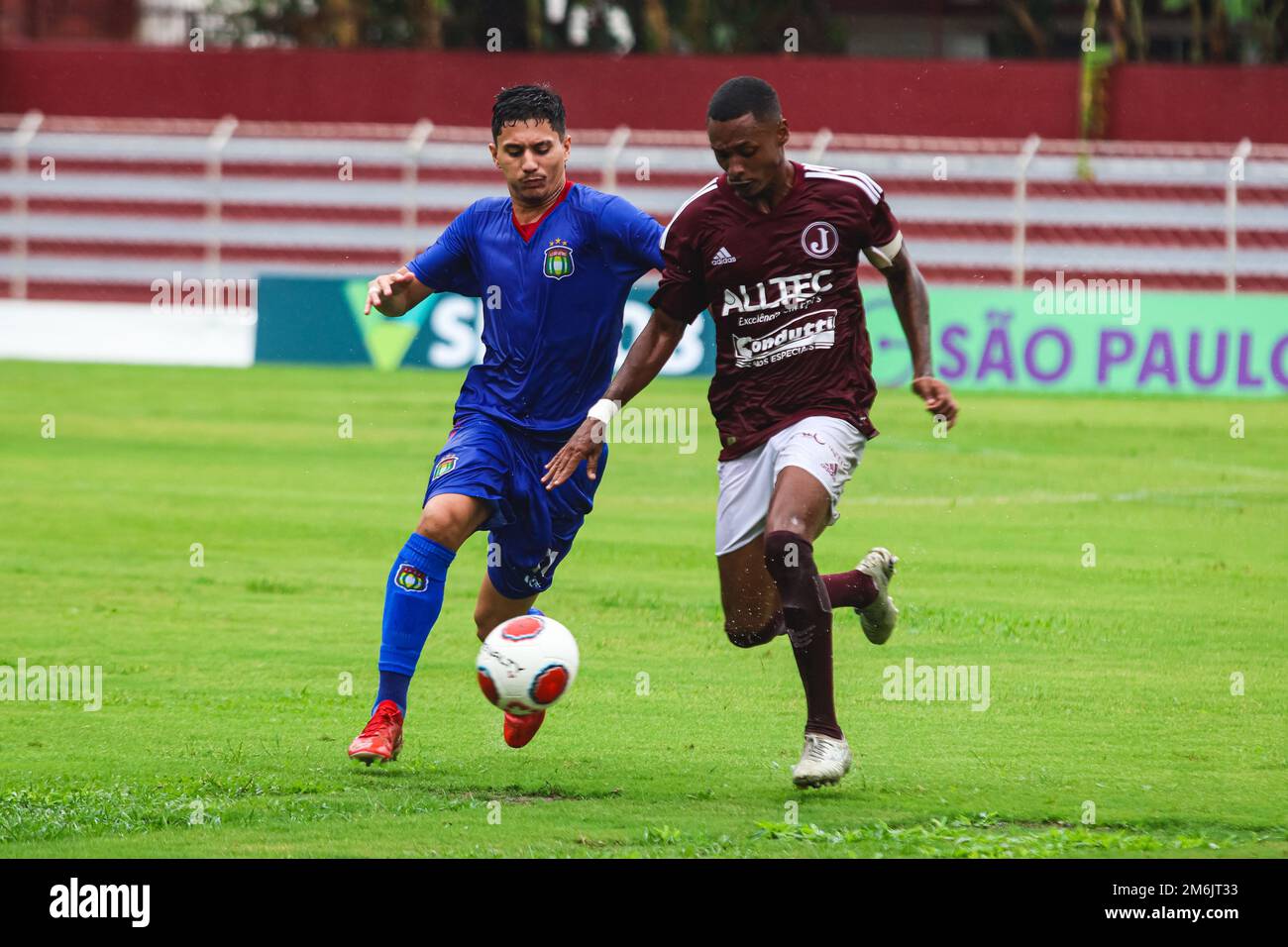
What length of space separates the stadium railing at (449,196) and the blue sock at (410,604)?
22418 mm

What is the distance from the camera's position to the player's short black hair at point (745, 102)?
739 centimetres

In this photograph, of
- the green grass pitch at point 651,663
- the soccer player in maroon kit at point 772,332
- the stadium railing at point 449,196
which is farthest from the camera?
the stadium railing at point 449,196

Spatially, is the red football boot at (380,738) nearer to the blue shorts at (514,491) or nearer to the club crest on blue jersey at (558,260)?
the blue shorts at (514,491)

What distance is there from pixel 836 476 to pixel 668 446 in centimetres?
1047

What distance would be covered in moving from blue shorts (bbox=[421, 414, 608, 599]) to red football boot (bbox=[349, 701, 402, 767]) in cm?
85

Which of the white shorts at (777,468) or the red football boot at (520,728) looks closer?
the white shorts at (777,468)

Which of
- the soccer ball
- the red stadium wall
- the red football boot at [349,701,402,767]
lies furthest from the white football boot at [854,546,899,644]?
the red stadium wall

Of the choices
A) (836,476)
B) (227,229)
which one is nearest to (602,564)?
(836,476)

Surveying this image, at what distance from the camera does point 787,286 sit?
7.63 m

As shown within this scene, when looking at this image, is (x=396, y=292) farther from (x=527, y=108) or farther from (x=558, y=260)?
(x=527, y=108)

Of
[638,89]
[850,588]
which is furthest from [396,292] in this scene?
[638,89]

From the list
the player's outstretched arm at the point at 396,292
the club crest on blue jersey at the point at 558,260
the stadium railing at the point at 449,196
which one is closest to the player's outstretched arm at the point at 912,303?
the club crest on blue jersey at the point at 558,260

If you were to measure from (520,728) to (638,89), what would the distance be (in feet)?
81.8

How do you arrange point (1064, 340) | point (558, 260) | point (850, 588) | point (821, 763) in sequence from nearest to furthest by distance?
1. point (821, 763)
2. point (558, 260)
3. point (850, 588)
4. point (1064, 340)
